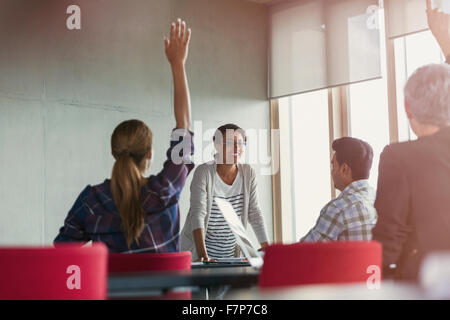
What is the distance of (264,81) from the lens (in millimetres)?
7539

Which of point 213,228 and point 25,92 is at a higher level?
point 25,92

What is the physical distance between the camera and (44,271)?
53.5 inches

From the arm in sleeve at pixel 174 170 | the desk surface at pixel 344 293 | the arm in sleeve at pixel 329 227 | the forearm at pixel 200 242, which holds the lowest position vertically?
the forearm at pixel 200 242

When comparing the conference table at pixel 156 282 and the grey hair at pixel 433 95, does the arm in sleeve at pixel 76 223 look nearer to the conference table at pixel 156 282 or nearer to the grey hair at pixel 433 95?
the conference table at pixel 156 282

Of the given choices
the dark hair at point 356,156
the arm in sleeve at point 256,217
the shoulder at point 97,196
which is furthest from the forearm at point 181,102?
the arm in sleeve at point 256,217

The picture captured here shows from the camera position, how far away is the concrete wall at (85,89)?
5566 mm

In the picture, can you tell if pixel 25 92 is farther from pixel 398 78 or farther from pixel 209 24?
pixel 398 78

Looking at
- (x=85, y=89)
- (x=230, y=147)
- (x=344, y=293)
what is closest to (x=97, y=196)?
(x=344, y=293)

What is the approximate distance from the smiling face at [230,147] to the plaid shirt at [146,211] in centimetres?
193

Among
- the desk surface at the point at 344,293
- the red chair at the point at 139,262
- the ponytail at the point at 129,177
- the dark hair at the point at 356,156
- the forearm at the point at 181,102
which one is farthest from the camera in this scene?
the dark hair at the point at 356,156

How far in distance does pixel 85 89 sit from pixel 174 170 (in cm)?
404

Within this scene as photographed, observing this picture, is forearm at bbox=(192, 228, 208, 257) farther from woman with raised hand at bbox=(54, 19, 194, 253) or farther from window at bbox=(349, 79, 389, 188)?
window at bbox=(349, 79, 389, 188)
